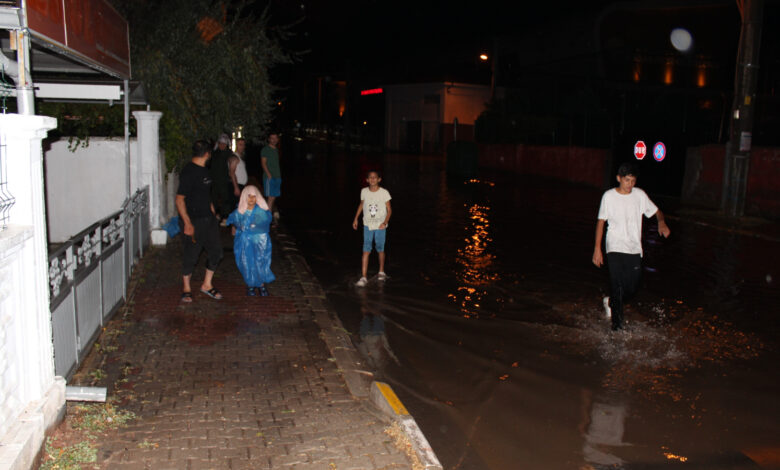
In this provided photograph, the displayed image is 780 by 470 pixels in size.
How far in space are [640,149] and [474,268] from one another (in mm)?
13710

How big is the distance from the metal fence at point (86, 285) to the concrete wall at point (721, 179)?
14.5 metres

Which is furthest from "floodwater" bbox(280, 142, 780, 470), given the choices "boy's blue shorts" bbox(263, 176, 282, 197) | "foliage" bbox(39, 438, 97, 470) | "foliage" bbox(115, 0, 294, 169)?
"foliage" bbox(115, 0, 294, 169)

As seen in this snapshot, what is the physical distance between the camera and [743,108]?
15.1 metres

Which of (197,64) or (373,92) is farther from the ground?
(373,92)

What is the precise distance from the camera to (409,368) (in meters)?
6.05

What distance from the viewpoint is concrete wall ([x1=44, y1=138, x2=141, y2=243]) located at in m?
10.6

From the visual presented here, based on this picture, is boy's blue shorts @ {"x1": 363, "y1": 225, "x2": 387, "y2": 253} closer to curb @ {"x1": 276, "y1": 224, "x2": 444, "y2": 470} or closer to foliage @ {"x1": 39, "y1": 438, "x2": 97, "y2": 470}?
curb @ {"x1": 276, "y1": 224, "x2": 444, "y2": 470}

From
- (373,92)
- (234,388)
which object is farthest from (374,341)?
(373,92)

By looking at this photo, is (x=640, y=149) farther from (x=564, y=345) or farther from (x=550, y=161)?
(x=564, y=345)

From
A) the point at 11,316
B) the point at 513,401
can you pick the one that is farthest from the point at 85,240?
the point at 513,401

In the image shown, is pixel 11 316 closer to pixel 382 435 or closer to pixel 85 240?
pixel 85 240

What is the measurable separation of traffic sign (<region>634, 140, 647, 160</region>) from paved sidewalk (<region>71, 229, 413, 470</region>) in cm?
1632

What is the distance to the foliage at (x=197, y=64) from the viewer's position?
11.5m

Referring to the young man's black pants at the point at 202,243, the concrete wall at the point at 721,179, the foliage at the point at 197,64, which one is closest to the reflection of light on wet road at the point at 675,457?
the young man's black pants at the point at 202,243
